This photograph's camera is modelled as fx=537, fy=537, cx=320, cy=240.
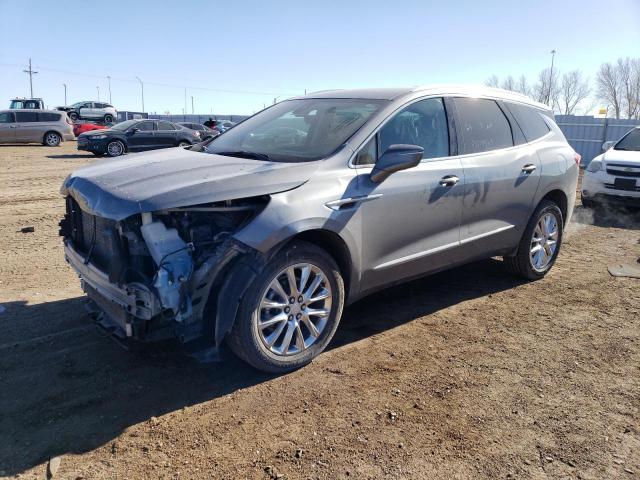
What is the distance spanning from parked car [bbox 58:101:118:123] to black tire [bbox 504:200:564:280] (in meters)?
39.5

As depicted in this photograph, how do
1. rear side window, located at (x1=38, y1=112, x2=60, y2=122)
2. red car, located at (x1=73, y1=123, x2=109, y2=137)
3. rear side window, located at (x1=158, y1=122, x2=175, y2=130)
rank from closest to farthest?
1. rear side window, located at (x1=158, y1=122, x2=175, y2=130)
2. rear side window, located at (x1=38, y1=112, x2=60, y2=122)
3. red car, located at (x1=73, y1=123, x2=109, y2=137)

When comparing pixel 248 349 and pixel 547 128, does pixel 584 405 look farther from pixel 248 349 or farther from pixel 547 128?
pixel 547 128

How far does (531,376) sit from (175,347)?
253 cm

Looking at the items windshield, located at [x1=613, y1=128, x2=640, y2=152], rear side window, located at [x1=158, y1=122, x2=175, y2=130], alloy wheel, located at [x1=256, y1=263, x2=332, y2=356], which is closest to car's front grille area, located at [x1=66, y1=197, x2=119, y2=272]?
alloy wheel, located at [x1=256, y1=263, x2=332, y2=356]

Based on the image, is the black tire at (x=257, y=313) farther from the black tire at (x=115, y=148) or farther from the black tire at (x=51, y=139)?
the black tire at (x=51, y=139)

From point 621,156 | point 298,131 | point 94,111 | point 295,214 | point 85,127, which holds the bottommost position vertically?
point 295,214

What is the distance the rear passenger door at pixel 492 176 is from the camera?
4633mm

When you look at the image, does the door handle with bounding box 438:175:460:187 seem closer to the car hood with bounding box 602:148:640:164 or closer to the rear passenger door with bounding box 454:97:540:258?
the rear passenger door with bounding box 454:97:540:258

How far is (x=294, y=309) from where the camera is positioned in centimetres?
356

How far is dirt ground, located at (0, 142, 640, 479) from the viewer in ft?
9.04

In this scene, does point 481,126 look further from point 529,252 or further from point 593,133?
point 593,133

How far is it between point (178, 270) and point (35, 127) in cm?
2431

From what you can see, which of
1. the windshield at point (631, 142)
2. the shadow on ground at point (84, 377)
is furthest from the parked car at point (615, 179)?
the shadow on ground at point (84, 377)

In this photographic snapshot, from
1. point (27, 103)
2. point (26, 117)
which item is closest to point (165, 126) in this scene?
point (26, 117)
